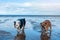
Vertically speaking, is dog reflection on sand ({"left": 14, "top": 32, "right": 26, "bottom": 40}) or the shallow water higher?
the shallow water

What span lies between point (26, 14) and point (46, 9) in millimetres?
341

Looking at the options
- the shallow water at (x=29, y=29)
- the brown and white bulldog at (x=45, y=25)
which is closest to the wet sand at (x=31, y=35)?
the shallow water at (x=29, y=29)

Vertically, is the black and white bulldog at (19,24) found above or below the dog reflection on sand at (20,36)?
above

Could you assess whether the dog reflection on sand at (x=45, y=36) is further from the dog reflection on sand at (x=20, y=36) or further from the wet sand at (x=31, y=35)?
the dog reflection on sand at (x=20, y=36)

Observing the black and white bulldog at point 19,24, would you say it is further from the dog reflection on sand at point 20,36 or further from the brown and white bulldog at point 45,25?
the brown and white bulldog at point 45,25

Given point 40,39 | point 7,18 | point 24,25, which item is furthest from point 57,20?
point 7,18

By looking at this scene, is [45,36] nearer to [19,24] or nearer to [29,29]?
[29,29]

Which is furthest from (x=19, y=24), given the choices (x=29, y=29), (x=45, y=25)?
(x=45, y=25)

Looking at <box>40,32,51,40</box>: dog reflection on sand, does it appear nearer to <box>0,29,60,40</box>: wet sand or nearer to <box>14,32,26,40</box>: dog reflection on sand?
<box>0,29,60,40</box>: wet sand

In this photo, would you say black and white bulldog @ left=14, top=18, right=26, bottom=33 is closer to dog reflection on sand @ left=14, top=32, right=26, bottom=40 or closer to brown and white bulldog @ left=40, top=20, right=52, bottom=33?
dog reflection on sand @ left=14, top=32, right=26, bottom=40

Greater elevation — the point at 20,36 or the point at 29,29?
the point at 29,29

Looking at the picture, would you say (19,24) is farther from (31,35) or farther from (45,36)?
(45,36)

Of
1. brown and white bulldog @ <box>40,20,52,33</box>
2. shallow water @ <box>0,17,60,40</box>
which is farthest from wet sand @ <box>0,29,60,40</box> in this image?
brown and white bulldog @ <box>40,20,52,33</box>

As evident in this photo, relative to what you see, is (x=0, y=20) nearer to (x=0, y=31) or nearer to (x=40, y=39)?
(x=0, y=31)
